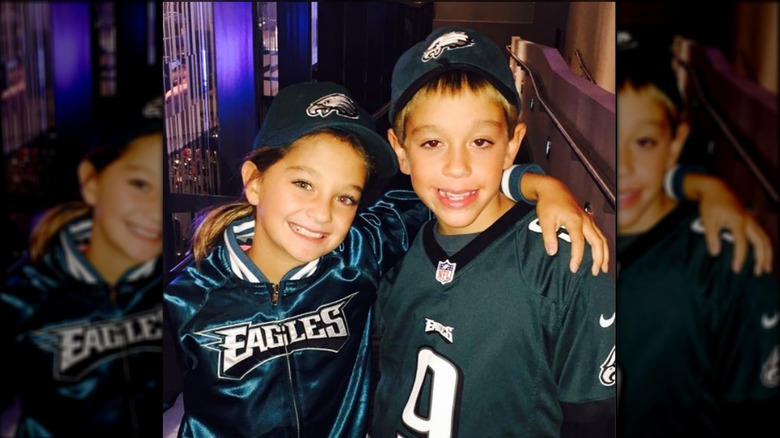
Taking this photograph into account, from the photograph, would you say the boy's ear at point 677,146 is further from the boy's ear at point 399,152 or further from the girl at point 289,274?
the boy's ear at point 399,152

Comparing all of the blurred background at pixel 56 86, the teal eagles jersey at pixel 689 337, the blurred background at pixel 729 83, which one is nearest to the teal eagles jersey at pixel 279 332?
the blurred background at pixel 56 86

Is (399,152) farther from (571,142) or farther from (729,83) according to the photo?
(729,83)

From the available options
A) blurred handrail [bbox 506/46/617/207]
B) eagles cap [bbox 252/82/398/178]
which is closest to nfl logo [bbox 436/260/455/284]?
eagles cap [bbox 252/82/398/178]

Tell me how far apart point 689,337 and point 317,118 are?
1.04 metres

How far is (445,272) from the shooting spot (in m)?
1.70

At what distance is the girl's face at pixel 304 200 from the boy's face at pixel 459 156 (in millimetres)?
133

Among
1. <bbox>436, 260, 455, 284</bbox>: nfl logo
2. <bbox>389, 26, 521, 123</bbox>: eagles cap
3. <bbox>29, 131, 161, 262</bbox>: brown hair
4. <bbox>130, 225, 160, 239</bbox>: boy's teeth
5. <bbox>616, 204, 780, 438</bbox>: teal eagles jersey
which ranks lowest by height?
<bbox>616, 204, 780, 438</bbox>: teal eagles jersey

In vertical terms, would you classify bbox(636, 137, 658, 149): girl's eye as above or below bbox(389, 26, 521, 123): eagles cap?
below

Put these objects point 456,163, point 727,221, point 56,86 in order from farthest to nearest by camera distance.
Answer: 1. point 727,221
2. point 456,163
3. point 56,86

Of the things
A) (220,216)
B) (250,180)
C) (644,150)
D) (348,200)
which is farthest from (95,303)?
(644,150)

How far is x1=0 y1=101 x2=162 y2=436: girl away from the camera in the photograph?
1591mm

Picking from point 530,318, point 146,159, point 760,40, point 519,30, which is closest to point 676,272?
point 530,318

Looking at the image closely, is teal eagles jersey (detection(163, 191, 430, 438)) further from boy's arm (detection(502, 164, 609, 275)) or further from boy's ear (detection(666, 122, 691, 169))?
boy's ear (detection(666, 122, 691, 169))

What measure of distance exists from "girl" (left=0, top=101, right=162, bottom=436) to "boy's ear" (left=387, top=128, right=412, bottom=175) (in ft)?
1.67
